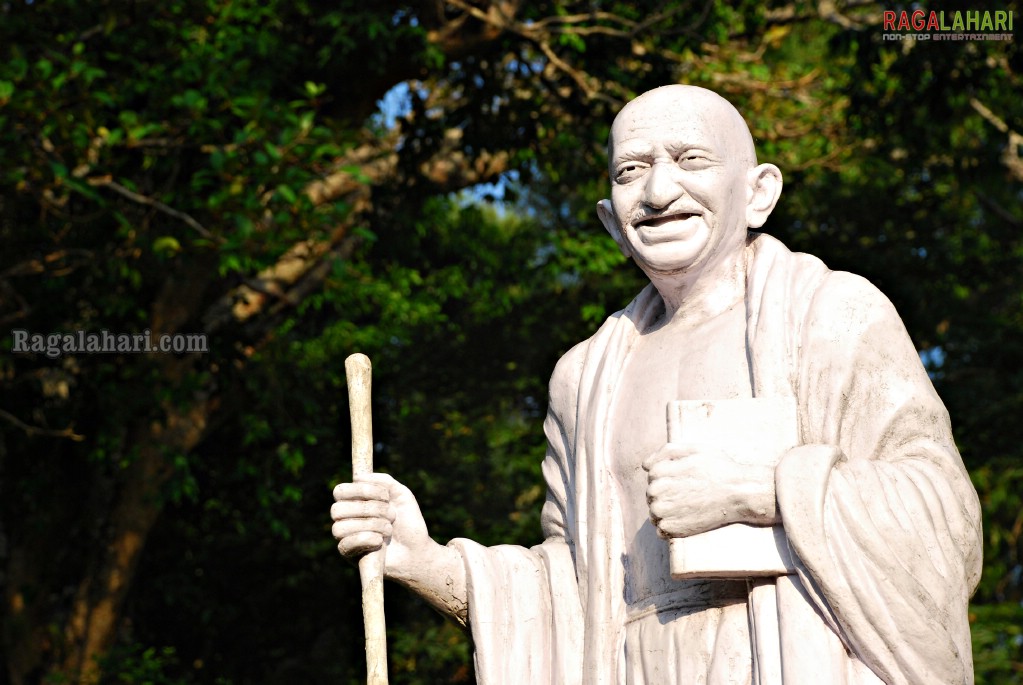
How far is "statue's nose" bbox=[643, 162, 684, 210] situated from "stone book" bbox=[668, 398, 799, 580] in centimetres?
61

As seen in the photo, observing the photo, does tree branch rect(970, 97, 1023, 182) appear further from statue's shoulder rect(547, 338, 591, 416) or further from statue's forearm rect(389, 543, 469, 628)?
statue's forearm rect(389, 543, 469, 628)

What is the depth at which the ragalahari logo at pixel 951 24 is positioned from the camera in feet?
39.8

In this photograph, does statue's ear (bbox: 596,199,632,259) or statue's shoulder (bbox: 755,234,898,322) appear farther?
statue's ear (bbox: 596,199,632,259)

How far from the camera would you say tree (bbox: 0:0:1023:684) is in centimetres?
1174

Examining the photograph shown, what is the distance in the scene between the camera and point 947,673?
4309 mm

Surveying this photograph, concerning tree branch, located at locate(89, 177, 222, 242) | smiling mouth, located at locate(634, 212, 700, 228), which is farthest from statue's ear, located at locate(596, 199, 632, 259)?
tree branch, located at locate(89, 177, 222, 242)

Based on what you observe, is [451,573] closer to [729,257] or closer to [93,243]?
[729,257]

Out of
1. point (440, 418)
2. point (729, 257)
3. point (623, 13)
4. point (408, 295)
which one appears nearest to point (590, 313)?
point (623, 13)

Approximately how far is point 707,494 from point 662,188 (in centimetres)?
94

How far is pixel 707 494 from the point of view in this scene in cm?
443

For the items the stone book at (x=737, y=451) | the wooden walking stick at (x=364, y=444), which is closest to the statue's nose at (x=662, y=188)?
the stone book at (x=737, y=451)

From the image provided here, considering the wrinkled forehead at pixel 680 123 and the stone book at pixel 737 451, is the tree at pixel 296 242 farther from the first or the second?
the stone book at pixel 737 451

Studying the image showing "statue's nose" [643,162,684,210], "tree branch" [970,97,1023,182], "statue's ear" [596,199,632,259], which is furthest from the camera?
"tree branch" [970,97,1023,182]

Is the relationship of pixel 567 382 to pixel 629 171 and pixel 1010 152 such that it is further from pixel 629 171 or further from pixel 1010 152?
pixel 1010 152
